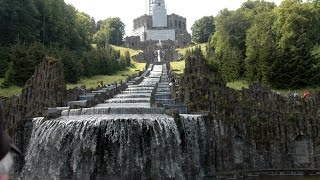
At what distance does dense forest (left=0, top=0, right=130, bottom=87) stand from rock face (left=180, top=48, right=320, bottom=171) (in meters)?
27.1

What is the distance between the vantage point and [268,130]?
39.6 metres

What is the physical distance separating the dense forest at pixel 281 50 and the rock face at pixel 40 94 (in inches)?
1181

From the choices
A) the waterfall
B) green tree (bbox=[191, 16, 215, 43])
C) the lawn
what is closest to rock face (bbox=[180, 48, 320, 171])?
the waterfall

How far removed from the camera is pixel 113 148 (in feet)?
93.1

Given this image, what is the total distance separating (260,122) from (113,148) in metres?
16.4

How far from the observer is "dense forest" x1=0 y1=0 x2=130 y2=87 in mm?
61625

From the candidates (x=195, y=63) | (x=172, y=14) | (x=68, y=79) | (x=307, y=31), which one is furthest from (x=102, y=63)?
(x=172, y=14)

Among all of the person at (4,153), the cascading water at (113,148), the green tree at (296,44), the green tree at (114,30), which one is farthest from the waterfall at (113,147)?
the green tree at (114,30)

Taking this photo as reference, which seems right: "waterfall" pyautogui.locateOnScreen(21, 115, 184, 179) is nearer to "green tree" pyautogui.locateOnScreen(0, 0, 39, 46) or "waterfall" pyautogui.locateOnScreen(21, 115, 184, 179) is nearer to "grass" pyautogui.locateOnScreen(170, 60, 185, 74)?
"green tree" pyautogui.locateOnScreen(0, 0, 39, 46)

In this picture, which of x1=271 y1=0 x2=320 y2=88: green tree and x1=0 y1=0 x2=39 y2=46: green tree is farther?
x1=0 y1=0 x2=39 y2=46: green tree

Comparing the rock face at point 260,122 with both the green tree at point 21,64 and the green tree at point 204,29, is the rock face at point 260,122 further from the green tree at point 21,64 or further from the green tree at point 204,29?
the green tree at point 204,29

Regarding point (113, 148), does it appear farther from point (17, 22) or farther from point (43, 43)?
point (43, 43)

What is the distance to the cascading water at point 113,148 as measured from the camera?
27.8m

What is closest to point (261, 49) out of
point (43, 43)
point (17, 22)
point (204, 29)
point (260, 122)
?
point (260, 122)
